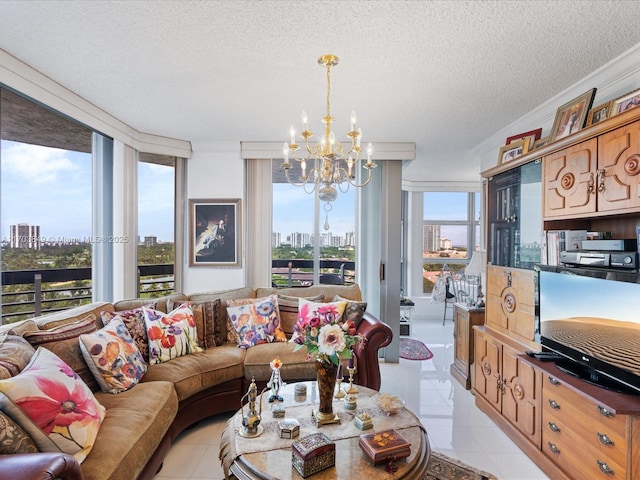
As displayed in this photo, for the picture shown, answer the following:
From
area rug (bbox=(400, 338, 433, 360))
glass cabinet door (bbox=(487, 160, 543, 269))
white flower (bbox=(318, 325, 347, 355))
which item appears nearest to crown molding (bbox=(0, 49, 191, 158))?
white flower (bbox=(318, 325, 347, 355))

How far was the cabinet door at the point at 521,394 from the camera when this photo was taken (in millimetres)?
2154

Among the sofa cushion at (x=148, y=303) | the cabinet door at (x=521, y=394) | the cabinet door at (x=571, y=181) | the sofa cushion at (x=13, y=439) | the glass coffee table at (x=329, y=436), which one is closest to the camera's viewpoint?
the sofa cushion at (x=13, y=439)

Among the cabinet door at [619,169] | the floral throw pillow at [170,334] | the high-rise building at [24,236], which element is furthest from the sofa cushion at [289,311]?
the cabinet door at [619,169]

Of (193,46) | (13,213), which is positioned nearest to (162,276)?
(13,213)

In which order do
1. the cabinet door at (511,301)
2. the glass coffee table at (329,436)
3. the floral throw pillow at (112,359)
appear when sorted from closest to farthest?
the glass coffee table at (329,436)
the floral throw pillow at (112,359)
the cabinet door at (511,301)

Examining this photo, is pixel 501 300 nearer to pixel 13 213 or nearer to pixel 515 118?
pixel 515 118

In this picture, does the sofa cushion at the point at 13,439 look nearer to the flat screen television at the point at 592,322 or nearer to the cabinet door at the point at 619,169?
the flat screen television at the point at 592,322

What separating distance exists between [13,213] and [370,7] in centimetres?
303

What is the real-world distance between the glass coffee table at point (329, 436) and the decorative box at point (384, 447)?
3 cm

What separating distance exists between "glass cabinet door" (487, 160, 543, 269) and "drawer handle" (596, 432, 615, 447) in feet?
3.68

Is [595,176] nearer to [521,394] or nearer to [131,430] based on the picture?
[521,394]

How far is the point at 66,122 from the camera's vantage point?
296 centimetres

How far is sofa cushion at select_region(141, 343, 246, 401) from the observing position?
2.30m

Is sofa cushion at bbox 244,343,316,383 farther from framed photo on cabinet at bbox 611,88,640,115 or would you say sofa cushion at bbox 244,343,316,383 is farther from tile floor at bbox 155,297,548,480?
framed photo on cabinet at bbox 611,88,640,115
